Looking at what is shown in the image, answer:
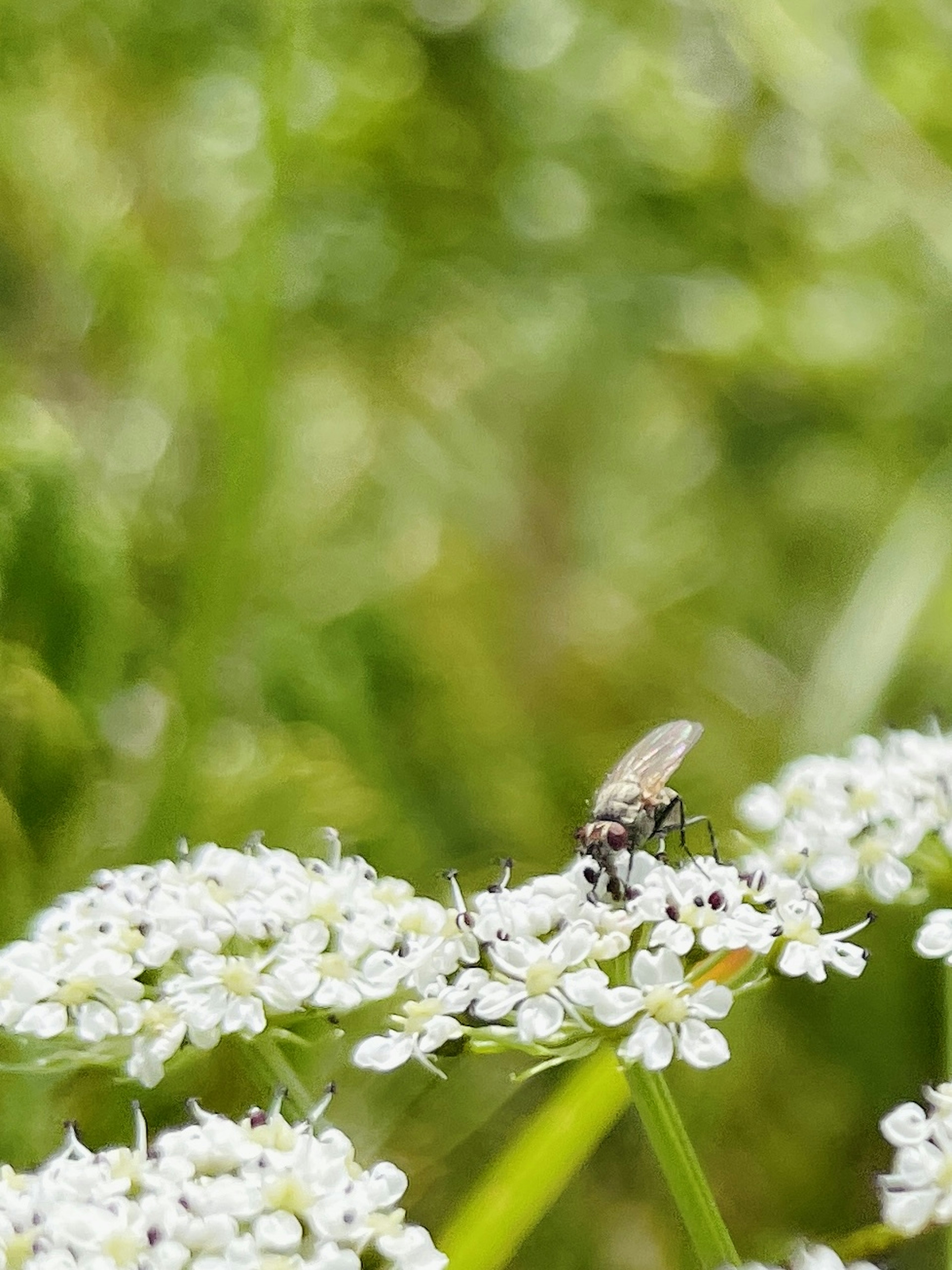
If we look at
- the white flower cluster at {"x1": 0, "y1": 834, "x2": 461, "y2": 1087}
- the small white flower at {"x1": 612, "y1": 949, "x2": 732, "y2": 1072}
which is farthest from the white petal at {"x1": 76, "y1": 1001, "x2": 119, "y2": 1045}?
the small white flower at {"x1": 612, "y1": 949, "x2": 732, "y2": 1072}

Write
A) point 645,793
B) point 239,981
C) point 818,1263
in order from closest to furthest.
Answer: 1. point 818,1263
2. point 239,981
3. point 645,793

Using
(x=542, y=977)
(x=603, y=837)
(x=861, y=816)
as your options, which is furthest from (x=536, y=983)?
(x=861, y=816)

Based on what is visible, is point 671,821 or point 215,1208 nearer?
point 215,1208

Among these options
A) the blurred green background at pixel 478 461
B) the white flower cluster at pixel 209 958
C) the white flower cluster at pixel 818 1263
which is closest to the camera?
the white flower cluster at pixel 818 1263

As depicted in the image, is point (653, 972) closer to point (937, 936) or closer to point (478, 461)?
point (937, 936)

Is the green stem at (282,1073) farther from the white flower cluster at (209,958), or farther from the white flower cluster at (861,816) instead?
the white flower cluster at (861,816)

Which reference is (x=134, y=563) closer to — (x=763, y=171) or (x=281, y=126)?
(x=281, y=126)

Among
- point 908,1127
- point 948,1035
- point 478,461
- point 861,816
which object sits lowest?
point 948,1035

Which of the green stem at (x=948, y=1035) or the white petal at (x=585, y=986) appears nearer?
the white petal at (x=585, y=986)

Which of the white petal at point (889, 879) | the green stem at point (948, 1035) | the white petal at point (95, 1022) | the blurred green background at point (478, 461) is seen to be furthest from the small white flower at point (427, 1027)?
the blurred green background at point (478, 461)
